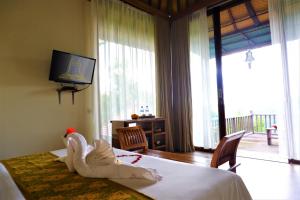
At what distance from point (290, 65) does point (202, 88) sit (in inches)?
60.0

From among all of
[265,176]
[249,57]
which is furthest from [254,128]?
[265,176]

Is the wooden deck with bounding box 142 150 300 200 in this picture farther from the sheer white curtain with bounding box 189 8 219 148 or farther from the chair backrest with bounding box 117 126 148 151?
the sheer white curtain with bounding box 189 8 219 148

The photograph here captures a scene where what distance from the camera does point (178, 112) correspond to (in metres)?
4.50

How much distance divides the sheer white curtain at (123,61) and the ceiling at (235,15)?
0.35 m

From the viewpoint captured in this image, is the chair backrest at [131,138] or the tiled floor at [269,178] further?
the chair backrest at [131,138]

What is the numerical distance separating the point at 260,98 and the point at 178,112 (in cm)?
286

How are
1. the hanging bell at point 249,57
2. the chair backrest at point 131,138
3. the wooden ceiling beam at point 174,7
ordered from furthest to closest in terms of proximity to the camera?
the hanging bell at point 249,57 → the wooden ceiling beam at point 174,7 → the chair backrest at point 131,138

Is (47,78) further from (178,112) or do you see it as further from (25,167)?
(178,112)

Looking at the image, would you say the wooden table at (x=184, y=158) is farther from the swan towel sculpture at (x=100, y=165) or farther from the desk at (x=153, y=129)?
the desk at (x=153, y=129)

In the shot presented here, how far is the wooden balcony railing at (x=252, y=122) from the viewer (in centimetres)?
588

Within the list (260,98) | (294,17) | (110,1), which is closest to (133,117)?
(110,1)

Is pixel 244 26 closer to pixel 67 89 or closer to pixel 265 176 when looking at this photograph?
pixel 265 176

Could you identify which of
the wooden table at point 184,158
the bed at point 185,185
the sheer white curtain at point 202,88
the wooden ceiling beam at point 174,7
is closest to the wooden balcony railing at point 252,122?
the sheer white curtain at point 202,88

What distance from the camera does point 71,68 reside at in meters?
3.02
